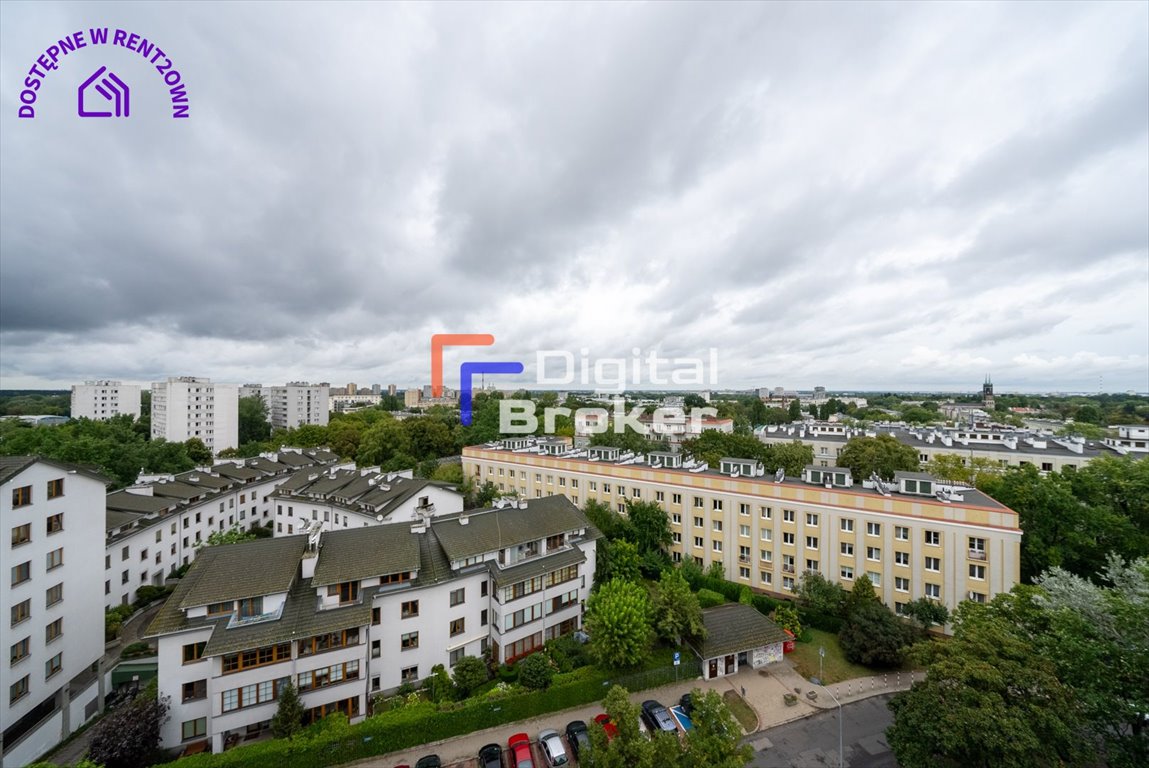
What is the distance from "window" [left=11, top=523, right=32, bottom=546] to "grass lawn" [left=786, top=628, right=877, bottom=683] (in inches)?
1669

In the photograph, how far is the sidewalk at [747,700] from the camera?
20.0 metres

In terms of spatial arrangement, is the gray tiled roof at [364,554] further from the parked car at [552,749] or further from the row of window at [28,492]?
the row of window at [28,492]

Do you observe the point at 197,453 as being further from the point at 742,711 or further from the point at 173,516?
the point at 742,711

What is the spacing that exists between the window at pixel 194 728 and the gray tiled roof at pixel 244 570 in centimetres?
511

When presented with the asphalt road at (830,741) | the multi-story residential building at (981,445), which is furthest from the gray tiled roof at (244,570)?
the multi-story residential building at (981,445)

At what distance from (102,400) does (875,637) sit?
158 metres

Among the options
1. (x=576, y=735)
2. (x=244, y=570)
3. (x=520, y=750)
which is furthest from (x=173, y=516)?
(x=576, y=735)

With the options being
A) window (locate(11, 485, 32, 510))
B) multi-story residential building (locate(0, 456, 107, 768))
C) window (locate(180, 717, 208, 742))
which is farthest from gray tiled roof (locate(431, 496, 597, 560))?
window (locate(11, 485, 32, 510))

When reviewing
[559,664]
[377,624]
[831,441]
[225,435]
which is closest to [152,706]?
[377,624]

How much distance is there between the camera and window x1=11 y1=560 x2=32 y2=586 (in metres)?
20.8

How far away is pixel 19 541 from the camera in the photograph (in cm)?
2123

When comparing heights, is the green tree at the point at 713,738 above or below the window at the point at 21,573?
below

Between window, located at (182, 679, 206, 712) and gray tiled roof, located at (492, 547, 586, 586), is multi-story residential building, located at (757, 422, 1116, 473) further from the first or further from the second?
window, located at (182, 679, 206, 712)

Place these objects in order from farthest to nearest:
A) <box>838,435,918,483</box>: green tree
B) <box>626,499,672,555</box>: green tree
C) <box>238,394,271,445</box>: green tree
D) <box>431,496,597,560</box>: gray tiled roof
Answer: <box>238,394,271,445</box>: green tree
<box>838,435,918,483</box>: green tree
<box>626,499,672,555</box>: green tree
<box>431,496,597,560</box>: gray tiled roof
